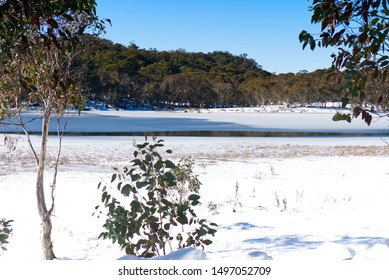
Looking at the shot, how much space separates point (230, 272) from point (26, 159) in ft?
Result: 35.9

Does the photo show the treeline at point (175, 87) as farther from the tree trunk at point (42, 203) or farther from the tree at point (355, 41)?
the tree at point (355, 41)

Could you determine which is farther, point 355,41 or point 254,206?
point 254,206

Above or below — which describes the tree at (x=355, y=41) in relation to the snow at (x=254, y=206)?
above

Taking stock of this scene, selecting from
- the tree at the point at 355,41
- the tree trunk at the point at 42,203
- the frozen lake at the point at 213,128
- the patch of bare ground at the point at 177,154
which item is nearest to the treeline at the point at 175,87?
the frozen lake at the point at 213,128

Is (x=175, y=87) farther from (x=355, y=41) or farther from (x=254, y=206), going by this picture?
(x=355, y=41)

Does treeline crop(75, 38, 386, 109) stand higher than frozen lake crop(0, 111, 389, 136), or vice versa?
treeline crop(75, 38, 386, 109)

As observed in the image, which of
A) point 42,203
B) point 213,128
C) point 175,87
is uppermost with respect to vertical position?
point 175,87

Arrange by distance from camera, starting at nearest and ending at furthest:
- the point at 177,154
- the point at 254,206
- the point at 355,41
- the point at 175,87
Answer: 1. the point at 355,41
2. the point at 254,206
3. the point at 177,154
4. the point at 175,87

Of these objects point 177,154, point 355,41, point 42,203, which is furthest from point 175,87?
point 355,41

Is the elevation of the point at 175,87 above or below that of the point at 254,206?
above

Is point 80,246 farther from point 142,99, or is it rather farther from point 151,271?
point 142,99

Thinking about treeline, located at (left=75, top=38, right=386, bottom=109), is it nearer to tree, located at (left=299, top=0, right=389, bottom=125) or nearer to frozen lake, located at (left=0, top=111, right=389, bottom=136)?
frozen lake, located at (left=0, top=111, right=389, bottom=136)

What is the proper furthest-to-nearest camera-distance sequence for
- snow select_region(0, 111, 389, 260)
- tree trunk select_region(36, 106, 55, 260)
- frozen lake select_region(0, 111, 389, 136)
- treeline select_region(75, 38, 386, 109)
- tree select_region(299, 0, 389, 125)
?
treeline select_region(75, 38, 386, 109) < frozen lake select_region(0, 111, 389, 136) < snow select_region(0, 111, 389, 260) < tree trunk select_region(36, 106, 55, 260) < tree select_region(299, 0, 389, 125)

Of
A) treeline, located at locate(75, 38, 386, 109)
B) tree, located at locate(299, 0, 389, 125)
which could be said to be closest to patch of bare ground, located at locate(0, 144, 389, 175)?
tree, located at locate(299, 0, 389, 125)
